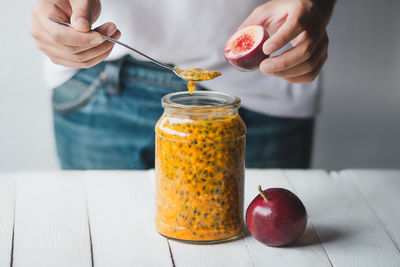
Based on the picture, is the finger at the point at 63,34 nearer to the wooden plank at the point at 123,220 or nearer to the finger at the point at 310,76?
the wooden plank at the point at 123,220

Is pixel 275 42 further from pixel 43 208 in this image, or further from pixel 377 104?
pixel 377 104

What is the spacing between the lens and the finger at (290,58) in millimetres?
1073

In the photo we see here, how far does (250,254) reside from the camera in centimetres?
96

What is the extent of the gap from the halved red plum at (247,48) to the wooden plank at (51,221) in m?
0.46

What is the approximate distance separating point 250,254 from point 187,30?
0.68 metres

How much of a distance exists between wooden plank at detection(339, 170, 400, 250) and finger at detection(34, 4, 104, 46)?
0.69m

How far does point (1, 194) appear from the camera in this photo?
3.81 feet

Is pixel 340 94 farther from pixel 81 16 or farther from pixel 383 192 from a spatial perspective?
pixel 81 16

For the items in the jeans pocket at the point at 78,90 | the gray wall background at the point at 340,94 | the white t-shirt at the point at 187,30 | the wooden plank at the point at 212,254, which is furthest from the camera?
the gray wall background at the point at 340,94

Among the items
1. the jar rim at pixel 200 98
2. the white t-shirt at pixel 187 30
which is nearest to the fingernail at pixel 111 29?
the jar rim at pixel 200 98

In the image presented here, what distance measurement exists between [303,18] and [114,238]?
0.58 metres

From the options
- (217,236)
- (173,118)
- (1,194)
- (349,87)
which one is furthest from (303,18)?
(349,87)

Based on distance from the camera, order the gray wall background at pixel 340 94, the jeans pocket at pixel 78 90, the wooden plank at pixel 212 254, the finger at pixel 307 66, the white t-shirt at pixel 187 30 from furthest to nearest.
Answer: the gray wall background at pixel 340 94
the jeans pocket at pixel 78 90
the white t-shirt at pixel 187 30
the finger at pixel 307 66
the wooden plank at pixel 212 254

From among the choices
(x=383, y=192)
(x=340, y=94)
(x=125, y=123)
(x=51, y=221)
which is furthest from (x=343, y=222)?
(x=340, y=94)
